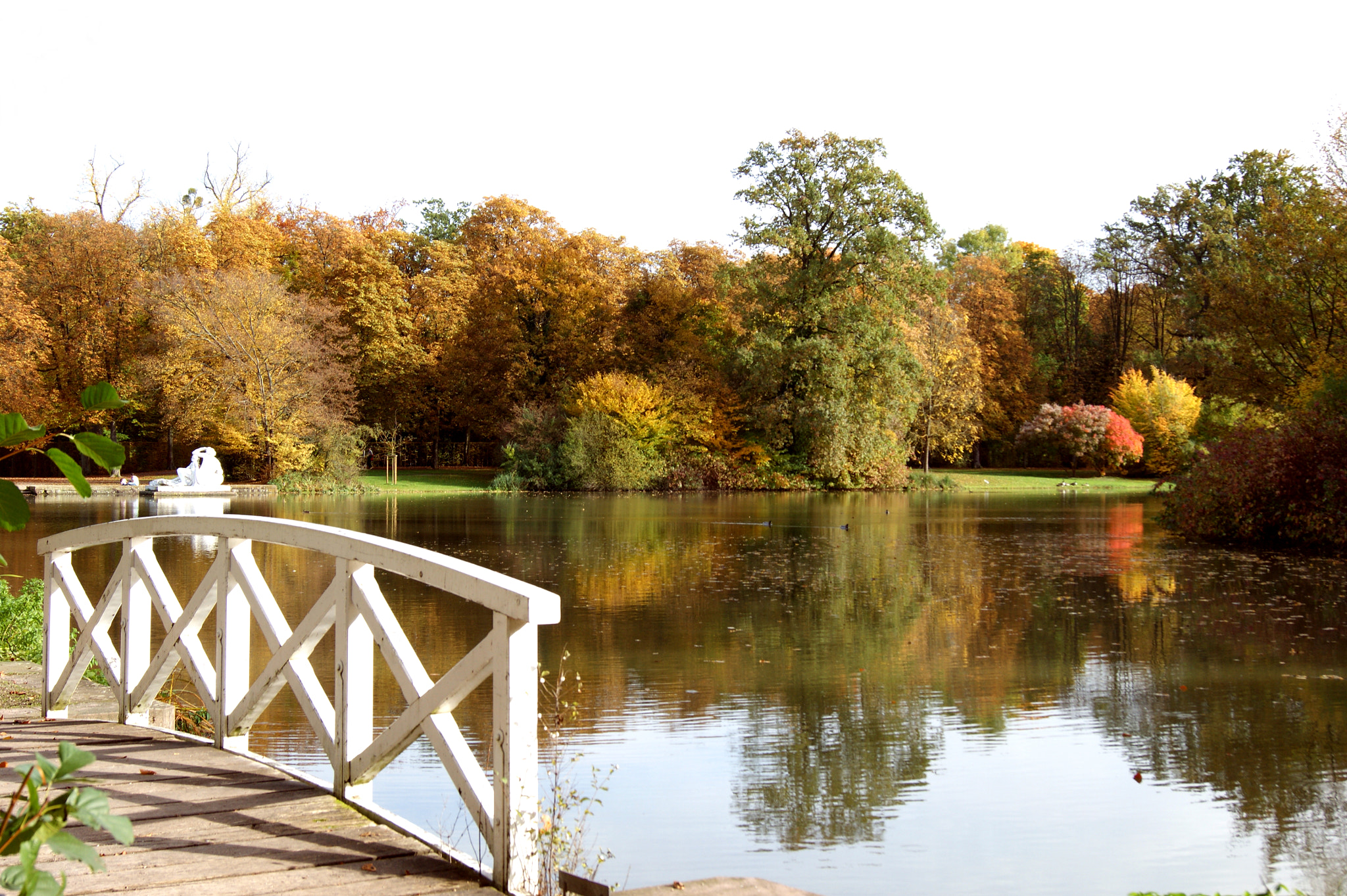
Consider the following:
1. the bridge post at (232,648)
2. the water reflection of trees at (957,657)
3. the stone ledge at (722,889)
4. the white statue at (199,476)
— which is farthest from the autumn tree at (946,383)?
the stone ledge at (722,889)

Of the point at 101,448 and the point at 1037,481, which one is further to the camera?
the point at 1037,481

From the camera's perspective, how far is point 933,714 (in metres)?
6.99

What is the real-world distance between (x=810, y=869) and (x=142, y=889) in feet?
8.65

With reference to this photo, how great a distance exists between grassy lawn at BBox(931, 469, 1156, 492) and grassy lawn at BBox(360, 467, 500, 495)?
17.5 meters

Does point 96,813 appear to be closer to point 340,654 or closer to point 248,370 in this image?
point 340,654

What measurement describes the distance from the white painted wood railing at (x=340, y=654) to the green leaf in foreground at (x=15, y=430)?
118 cm

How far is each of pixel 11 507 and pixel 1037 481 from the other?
145ft

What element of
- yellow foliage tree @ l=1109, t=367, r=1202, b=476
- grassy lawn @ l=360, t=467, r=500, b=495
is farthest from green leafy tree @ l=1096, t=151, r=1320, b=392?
grassy lawn @ l=360, t=467, r=500, b=495

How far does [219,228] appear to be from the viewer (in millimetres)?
44031

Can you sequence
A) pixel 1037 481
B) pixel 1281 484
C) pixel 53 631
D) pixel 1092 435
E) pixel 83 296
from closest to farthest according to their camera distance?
pixel 53 631, pixel 1281 484, pixel 83 296, pixel 1037 481, pixel 1092 435

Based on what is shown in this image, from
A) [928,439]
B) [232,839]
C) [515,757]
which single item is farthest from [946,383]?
[515,757]

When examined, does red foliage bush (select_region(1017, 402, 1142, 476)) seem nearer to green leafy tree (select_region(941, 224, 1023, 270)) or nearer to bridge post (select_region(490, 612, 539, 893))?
green leafy tree (select_region(941, 224, 1023, 270))

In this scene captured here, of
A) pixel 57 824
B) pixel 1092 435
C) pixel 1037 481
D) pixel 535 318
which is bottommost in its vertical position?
pixel 1037 481

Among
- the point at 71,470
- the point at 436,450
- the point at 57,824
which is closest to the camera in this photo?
the point at 57,824
